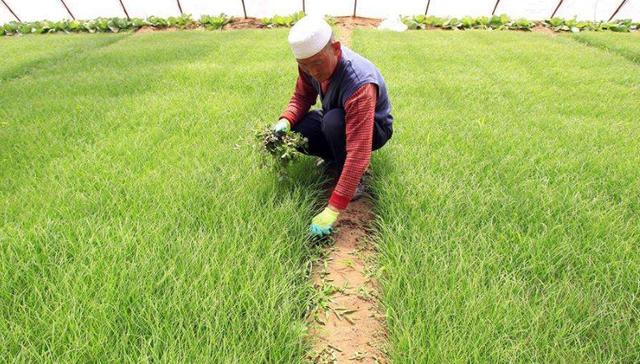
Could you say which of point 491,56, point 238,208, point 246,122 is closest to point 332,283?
point 238,208

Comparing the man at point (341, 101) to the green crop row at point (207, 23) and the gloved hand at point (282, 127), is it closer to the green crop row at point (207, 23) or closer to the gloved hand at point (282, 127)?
the gloved hand at point (282, 127)

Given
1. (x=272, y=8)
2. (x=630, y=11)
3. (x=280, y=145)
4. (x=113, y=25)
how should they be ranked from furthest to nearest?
1. (x=272, y=8)
2. (x=113, y=25)
3. (x=630, y=11)
4. (x=280, y=145)

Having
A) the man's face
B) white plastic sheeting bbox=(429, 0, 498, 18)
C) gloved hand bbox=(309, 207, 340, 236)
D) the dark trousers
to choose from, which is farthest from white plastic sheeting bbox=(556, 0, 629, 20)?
gloved hand bbox=(309, 207, 340, 236)

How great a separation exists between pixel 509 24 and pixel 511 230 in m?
10.5

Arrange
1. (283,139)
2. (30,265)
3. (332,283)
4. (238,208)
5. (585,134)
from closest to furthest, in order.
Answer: (30,265) < (332,283) < (238,208) < (283,139) < (585,134)

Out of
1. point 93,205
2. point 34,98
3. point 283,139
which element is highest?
point 283,139

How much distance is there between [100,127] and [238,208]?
1808 mm

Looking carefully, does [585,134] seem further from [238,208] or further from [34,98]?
[34,98]

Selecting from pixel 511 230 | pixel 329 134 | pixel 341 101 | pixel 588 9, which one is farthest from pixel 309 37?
pixel 588 9

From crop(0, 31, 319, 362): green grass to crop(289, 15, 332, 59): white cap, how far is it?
27.8 inches

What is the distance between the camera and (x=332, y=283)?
4.78 feet

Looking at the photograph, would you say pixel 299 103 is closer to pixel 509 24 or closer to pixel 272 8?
pixel 509 24

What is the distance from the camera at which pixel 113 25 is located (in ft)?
34.6

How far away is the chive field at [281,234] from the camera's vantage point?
108 cm
